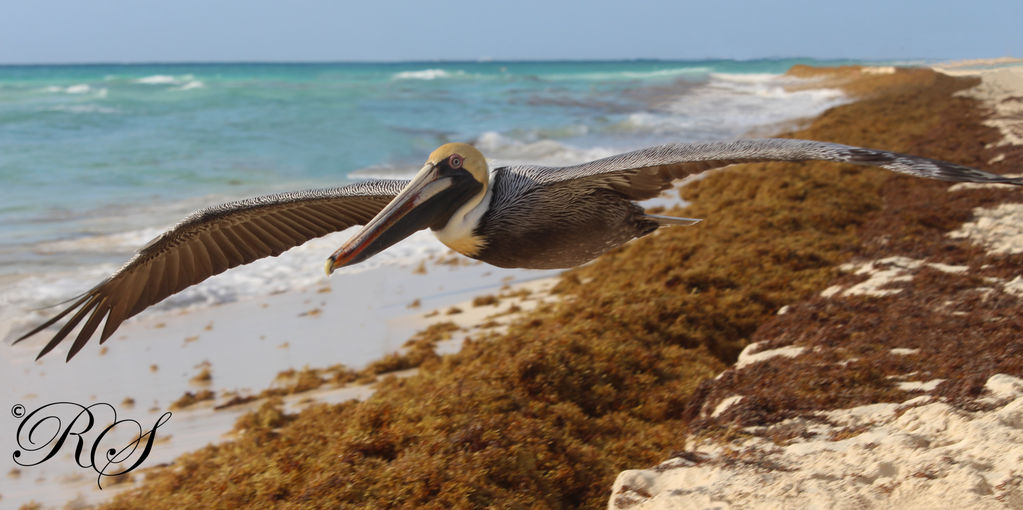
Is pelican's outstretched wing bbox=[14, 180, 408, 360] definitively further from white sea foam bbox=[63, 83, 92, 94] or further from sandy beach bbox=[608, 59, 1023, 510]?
white sea foam bbox=[63, 83, 92, 94]

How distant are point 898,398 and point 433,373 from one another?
139 inches

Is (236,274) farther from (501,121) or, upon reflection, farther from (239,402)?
(501,121)

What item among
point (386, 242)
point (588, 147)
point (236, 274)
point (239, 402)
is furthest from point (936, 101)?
point (386, 242)

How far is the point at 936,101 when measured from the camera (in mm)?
22641

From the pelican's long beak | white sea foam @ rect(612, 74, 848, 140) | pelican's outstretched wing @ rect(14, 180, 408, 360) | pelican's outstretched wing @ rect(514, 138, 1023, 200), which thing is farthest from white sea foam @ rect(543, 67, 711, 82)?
the pelican's long beak

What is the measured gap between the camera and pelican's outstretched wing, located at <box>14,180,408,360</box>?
4047 millimetres

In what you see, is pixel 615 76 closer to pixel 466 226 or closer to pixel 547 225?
pixel 547 225

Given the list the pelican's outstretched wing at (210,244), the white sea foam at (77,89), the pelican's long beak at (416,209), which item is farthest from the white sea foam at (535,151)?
the white sea foam at (77,89)

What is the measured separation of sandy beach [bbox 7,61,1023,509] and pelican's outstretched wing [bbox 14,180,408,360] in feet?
3.95

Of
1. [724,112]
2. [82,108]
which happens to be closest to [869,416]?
[724,112]

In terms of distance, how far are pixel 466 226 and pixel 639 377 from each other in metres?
2.82

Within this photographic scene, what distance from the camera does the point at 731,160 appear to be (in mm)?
3375

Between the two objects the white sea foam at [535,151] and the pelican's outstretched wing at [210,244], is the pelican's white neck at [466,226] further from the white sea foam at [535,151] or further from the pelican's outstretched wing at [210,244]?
the white sea foam at [535,151]

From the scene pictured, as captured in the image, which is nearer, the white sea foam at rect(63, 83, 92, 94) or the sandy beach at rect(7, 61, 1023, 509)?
the sandy beach at rect(7, 61, 1023, 509)
